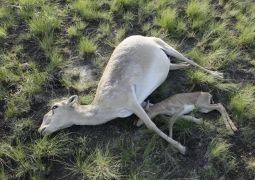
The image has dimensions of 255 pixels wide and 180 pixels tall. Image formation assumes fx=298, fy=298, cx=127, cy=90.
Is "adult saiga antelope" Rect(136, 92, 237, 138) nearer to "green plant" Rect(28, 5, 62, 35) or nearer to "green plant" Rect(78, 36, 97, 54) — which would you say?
"green plant" Rect(78, 36, 97, 54)

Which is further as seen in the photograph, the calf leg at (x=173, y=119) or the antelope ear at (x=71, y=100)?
the antelope ear at (x=71, y=100)

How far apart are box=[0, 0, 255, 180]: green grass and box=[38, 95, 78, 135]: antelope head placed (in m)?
0.14

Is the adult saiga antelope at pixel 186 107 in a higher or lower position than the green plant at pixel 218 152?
higher

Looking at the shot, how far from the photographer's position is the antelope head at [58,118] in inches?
173

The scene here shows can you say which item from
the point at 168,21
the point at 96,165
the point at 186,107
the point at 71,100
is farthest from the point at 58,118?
the point at 168,21

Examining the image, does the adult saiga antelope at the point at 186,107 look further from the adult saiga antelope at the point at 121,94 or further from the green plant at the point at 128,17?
the green plant at the point at 128,17

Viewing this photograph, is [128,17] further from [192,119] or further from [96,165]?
[96,165]

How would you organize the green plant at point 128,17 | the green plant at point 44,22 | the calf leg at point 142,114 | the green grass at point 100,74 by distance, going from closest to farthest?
the green grass at point 100,74 → the calf leg at point 142,114 → the green plant at point 44,22 → the green plant at point 128,17

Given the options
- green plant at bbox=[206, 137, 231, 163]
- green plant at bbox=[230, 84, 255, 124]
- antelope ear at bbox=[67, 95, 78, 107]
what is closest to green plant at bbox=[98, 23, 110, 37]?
antelope ear at bbox=[67, 95, 78, 107]

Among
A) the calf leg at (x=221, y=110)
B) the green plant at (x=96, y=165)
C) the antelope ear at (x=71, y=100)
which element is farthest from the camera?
the antelope ear at (x=71, y=100)

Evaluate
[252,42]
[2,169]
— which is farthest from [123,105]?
[252,42]

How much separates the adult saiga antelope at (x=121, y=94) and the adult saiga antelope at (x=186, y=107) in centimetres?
24

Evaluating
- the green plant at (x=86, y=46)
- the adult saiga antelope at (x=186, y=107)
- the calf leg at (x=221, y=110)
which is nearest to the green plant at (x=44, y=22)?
the green plant at (x=86, y=46)

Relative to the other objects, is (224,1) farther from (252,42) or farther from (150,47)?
(150,47)
